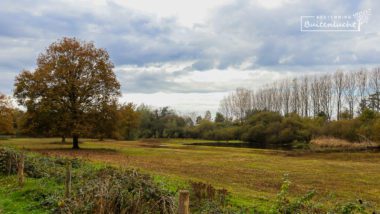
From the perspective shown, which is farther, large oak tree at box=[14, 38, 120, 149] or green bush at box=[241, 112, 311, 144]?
green bush at box=[241, 112, 311, 144]

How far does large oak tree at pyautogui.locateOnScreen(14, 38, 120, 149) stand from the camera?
39.3m

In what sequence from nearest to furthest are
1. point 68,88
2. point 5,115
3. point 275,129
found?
point 68,88
point 5,115
point 275,129

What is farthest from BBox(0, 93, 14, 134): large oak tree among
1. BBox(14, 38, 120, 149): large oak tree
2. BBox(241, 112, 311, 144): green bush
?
BBox(241, 112, 311, 144): green bush

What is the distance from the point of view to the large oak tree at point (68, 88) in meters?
39.3

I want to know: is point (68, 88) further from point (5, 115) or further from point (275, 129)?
point (275, 129)

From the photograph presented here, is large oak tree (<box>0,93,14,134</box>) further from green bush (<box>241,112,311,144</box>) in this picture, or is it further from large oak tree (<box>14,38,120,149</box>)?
green bush (<box>241,112,311,144</box>)

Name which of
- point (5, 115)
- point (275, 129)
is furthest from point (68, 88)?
point (275, 129)

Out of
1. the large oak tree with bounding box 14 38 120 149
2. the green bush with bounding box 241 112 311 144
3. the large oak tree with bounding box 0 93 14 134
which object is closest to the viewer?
the large oak tree with bounding box 14 38 120 149

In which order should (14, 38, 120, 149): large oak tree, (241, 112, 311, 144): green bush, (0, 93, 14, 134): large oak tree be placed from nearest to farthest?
(14, 38, 120, 149): large oak tree → (0, 93, 14, 134): large oak tree → (241, 112, 311, 144): green bush

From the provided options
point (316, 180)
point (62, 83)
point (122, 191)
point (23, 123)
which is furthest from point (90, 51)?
point (122, 191)

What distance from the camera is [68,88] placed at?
39500mm

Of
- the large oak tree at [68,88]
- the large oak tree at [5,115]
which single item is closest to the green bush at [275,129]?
the large oak tree at [68,88]

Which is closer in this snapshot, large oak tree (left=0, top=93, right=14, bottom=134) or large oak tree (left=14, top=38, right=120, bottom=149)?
large oak tree (left=14, top=38, right=120, bottom=149)

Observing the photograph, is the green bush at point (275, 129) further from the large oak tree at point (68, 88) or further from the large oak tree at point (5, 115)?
the large oak tree at point (5, 115)
